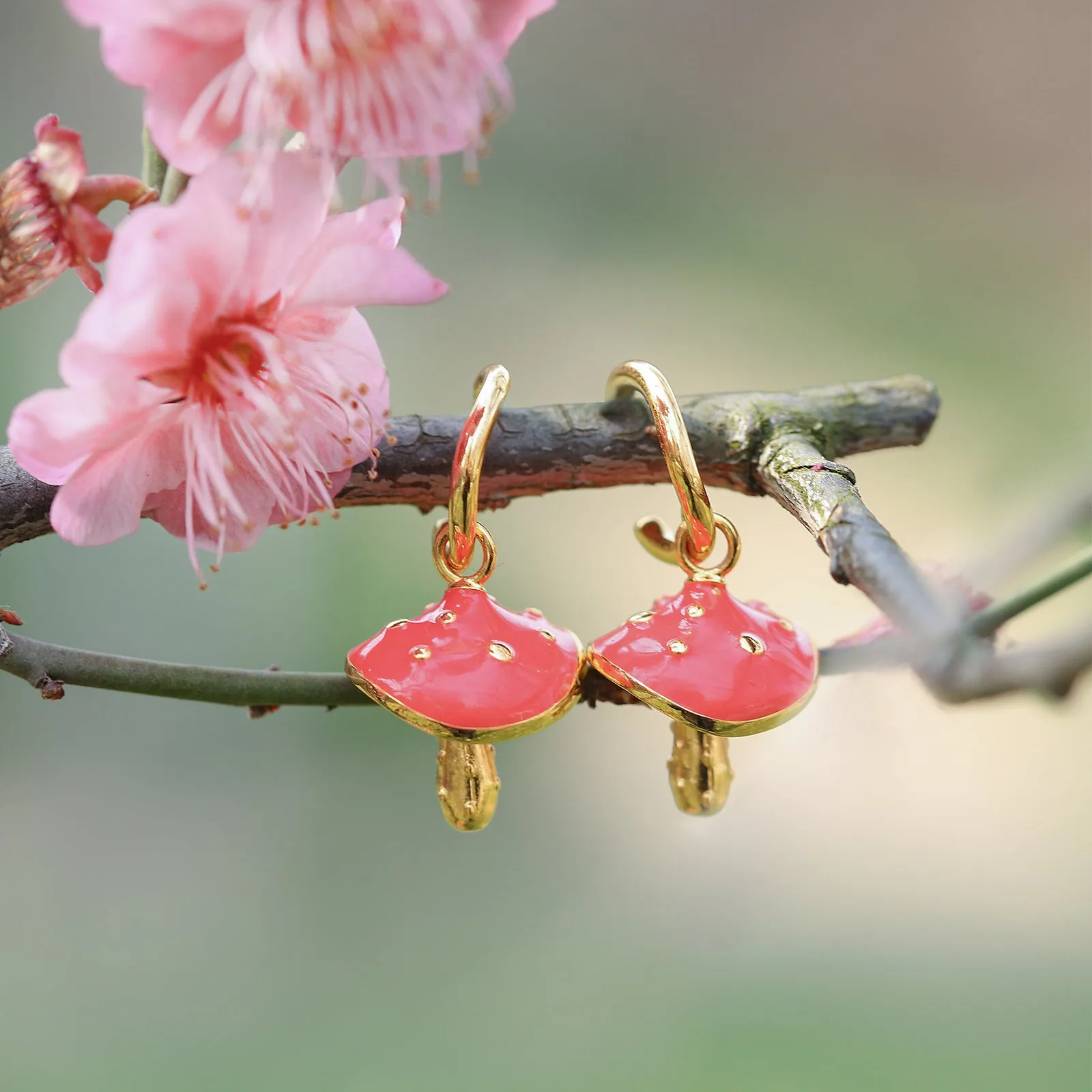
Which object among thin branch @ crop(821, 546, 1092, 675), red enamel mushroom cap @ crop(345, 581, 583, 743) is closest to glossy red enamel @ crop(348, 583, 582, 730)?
red enamel mushroom cap @ crop(345, 581, 583, 743)

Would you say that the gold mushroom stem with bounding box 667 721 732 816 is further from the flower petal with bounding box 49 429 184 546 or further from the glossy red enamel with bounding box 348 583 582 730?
the flower petal with bounding box 49 429 184 546

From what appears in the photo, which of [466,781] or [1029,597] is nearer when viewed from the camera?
[1029,597]

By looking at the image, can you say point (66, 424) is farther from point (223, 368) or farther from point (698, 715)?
point (698, 715)

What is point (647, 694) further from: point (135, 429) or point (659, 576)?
point (659, 576)

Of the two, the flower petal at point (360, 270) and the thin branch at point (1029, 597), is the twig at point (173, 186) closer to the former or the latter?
the flower petal at point (360, 270)

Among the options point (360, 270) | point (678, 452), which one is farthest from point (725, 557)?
Answer: point (360, 270)

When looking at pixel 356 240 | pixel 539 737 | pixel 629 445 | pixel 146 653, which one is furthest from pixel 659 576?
pixel 356 240

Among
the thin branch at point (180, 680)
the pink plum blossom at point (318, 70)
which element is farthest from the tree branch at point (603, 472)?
the pink plum blossom at point (318, 70)
